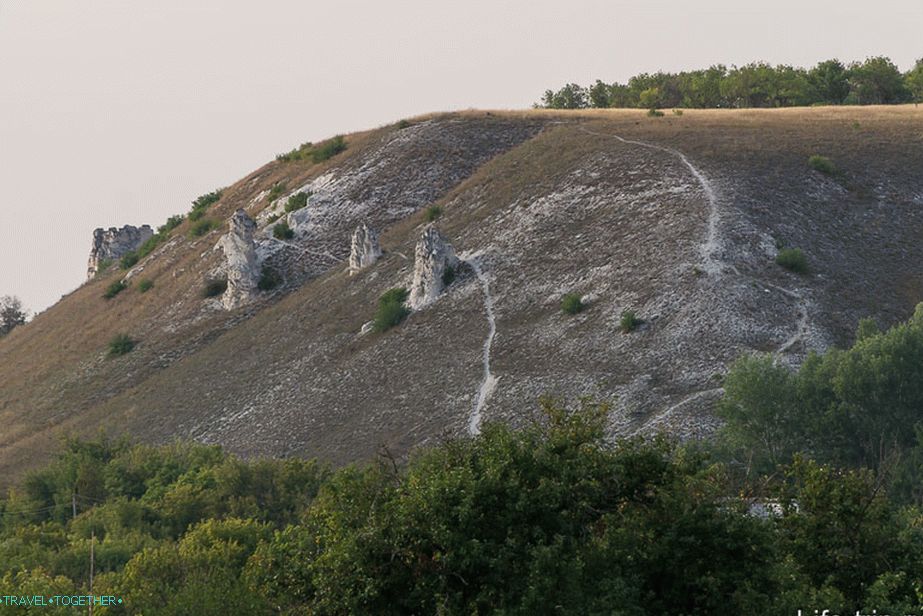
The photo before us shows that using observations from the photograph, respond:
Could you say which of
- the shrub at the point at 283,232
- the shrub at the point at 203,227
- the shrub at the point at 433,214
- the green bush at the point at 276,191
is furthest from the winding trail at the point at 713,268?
the shrub at the point at 203,227

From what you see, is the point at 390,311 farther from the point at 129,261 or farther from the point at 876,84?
the point at 876,84

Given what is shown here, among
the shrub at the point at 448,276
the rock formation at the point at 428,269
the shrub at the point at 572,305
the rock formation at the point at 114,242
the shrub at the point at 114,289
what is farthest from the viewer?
the rock formation at the point at 114,242

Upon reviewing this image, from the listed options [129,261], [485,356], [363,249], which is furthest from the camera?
[129,261]

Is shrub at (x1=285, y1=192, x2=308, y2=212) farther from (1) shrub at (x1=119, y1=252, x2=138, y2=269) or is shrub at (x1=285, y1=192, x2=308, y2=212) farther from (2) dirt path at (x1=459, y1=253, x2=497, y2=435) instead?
(2) dirt path at (x1=459, y1=253, x2=497, y2=435)

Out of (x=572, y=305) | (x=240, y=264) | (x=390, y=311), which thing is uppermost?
(x=240, y=264)

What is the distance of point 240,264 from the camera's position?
96.2m

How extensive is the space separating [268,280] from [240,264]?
201cm

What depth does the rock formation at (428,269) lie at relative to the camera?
81.0 m

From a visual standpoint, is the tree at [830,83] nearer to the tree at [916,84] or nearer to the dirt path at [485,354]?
the tree at [916,84]

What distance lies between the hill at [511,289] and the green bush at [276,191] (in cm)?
95

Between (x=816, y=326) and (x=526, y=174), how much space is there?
101 feet

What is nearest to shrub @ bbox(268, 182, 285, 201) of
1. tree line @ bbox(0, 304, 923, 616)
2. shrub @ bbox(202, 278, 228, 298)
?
shrub @ bbox(202, 278, 228, 298)

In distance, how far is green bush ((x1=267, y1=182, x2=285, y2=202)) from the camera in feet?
360

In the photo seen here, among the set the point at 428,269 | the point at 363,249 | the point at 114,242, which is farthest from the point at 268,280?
the point at 114,242
